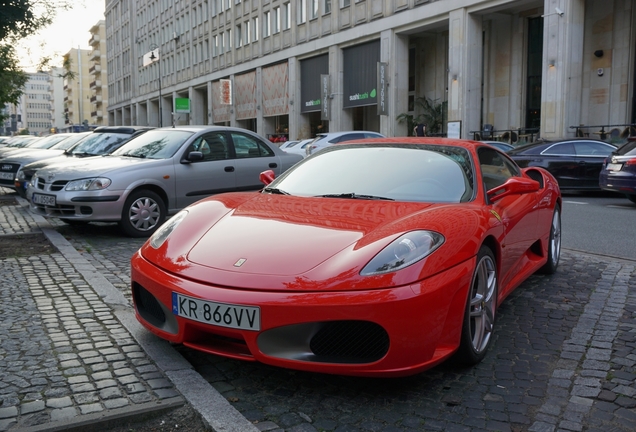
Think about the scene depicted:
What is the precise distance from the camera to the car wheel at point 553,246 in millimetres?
5871

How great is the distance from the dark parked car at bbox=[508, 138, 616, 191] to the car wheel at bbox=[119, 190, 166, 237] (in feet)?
31.0

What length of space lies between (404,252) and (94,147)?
10.2 meters

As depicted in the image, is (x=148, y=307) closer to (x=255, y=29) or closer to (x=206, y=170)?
(x=206, y=170)

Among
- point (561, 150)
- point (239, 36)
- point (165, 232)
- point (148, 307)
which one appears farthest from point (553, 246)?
point (239, 36)

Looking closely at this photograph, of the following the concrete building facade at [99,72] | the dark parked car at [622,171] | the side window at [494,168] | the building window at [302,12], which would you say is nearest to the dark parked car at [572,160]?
the dark parked car at [622,171]

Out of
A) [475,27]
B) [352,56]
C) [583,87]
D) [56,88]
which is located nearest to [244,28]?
[352,56]

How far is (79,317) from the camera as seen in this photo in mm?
4457

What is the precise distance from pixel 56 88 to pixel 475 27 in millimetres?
148760

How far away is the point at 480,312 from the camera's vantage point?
142 inches

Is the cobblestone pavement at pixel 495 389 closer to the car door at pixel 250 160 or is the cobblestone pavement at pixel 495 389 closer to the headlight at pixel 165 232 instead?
the headlight at pixel 165 232

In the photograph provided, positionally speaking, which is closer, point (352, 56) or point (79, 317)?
point (79, 317)

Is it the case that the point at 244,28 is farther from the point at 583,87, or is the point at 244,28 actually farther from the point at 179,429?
the point at 179,429

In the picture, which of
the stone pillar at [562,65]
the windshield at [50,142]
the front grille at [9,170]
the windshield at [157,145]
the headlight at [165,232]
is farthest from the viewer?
the stone pillar at [562,65]

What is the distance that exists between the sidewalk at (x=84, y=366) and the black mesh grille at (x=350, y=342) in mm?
494
